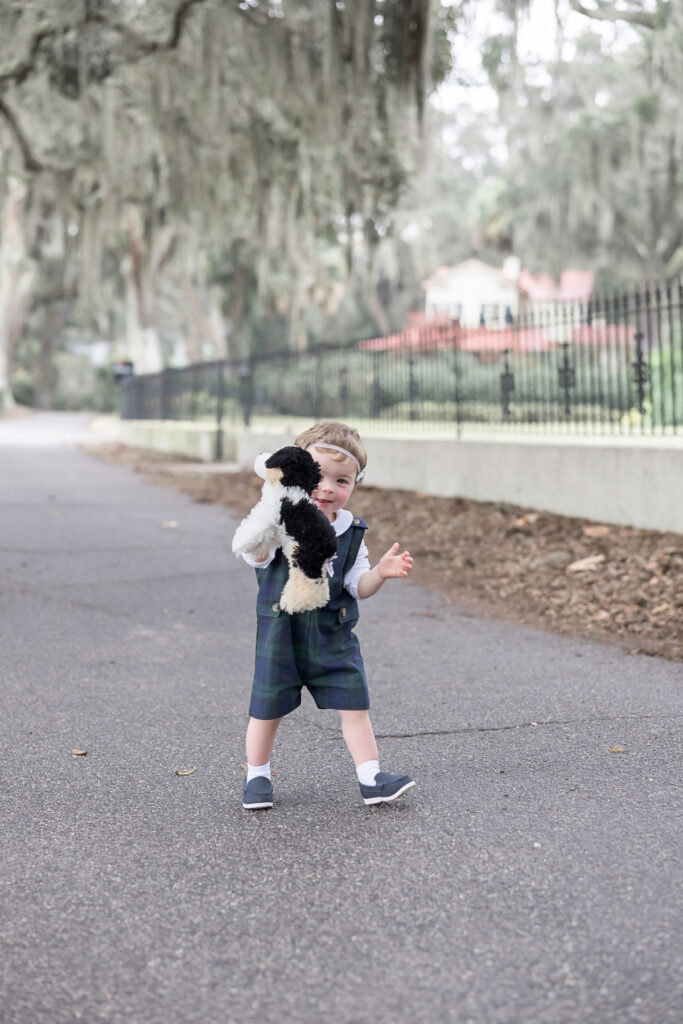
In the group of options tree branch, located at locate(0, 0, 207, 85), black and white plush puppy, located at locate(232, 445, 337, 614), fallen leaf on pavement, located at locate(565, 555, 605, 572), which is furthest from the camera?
tree branch, located at locate(0, 0, 207, 85)

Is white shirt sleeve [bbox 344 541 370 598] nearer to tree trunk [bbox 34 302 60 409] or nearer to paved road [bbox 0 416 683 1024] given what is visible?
paved road [bbox 0 416 683 1024]

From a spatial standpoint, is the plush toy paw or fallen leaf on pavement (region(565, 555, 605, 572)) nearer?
the plush toy paw

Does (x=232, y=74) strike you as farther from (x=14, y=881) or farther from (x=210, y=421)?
(x=14, y=881)

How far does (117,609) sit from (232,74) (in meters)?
12.0

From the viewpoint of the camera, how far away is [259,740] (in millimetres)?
3404

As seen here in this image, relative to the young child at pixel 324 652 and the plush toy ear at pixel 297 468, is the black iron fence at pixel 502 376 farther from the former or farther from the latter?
the plush toy ear at pixel 297 468

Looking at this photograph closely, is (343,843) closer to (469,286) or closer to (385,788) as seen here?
(385,788)

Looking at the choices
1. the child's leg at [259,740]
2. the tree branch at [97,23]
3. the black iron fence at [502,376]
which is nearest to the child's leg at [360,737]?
the child's leg at [259,740]

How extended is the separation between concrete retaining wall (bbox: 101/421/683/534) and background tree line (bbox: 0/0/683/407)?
165 inches

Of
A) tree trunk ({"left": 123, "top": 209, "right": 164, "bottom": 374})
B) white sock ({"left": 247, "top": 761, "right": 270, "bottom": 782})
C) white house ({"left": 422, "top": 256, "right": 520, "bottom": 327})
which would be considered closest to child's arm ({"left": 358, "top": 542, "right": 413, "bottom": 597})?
white sock ({"left": 247, "top": 761, "right": 270, "bottom": 782})

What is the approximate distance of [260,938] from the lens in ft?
8.23

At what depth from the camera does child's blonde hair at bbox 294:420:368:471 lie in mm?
3334

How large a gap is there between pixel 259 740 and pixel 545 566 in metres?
4.68

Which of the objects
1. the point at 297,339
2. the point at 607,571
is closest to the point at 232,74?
the point at 607,571
